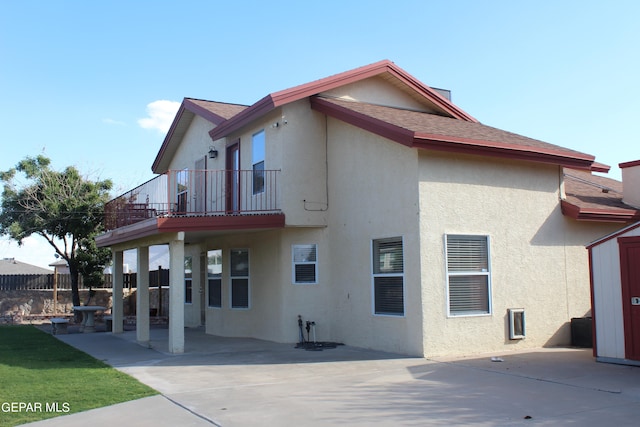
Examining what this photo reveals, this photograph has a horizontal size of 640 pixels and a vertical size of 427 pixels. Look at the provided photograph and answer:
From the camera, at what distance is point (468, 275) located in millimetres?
11719

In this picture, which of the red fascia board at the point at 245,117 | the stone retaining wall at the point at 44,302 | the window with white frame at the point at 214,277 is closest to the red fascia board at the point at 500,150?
the red fascia board at the point at 245,117

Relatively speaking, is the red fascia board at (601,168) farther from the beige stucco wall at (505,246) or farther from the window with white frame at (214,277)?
the window with white frame at (214,277)

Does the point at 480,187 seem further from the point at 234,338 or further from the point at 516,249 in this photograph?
the point at 234,338

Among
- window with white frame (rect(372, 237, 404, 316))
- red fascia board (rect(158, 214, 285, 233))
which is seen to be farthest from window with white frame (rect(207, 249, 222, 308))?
window with white frame (rect(372, 237, 404, 316))

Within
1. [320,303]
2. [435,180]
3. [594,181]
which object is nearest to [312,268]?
[320,303]

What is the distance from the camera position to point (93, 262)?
23.5 meters

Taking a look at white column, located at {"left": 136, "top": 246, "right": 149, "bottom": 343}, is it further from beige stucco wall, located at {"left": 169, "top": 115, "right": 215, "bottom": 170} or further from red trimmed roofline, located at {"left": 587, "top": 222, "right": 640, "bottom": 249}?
red trimmed roofline, located at {"left": 587, "top": 222, "right": 640, "bottom": 249}

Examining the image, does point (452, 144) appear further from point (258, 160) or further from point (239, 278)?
point (239, 278)

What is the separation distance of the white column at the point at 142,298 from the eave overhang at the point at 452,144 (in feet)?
20.3

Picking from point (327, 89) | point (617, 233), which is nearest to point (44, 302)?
point (327, 89)

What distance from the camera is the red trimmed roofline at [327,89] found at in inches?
525

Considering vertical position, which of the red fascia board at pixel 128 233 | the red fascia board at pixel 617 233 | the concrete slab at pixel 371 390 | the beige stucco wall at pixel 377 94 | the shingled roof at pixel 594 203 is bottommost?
the concrete slab at pixel 371 390

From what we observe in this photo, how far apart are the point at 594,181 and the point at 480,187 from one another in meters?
7.73

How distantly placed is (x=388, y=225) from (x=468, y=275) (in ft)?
6.00
